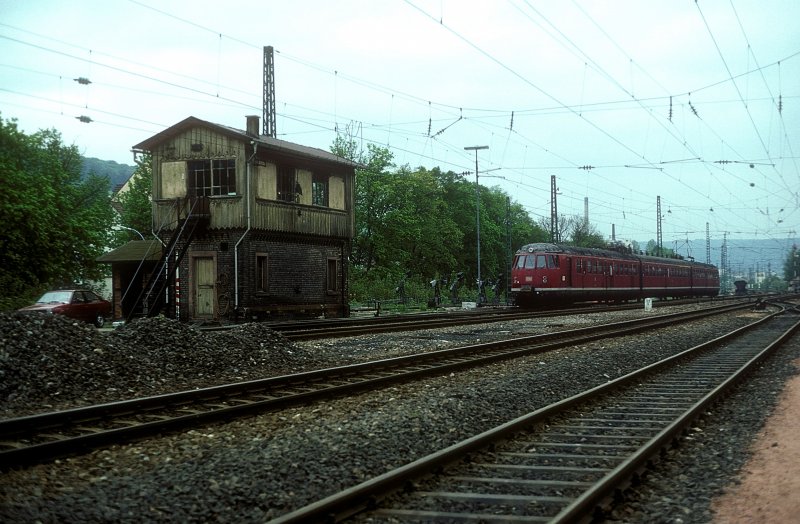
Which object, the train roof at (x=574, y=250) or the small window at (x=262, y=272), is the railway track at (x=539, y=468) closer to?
the small window at (x=262, y=272)

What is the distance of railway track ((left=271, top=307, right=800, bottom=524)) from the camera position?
5.16 m

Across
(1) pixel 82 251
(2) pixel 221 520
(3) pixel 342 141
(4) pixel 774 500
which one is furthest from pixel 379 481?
(3) pixel 342 141

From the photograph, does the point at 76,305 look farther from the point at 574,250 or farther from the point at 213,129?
the point at 574,250

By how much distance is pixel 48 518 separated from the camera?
5000 mm

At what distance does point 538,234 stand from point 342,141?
41.1 m

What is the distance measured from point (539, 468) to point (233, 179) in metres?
22.7

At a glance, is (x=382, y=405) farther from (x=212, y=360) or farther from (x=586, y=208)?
(x=586, y=208)

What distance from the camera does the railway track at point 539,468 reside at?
5160mm

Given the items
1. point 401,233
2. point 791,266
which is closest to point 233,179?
point 401,233

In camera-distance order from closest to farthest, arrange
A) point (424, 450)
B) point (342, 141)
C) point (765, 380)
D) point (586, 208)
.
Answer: point (424, 450)
point (765, 380)
point (342, 141)
point (586, 208)

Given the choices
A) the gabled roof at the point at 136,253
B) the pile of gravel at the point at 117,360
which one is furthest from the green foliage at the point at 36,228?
the pile of gravel at the point at 117,360

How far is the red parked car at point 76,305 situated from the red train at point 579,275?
63.9 feet

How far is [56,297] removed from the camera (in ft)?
85.8

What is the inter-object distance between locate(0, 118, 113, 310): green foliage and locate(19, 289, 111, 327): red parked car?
127cm
